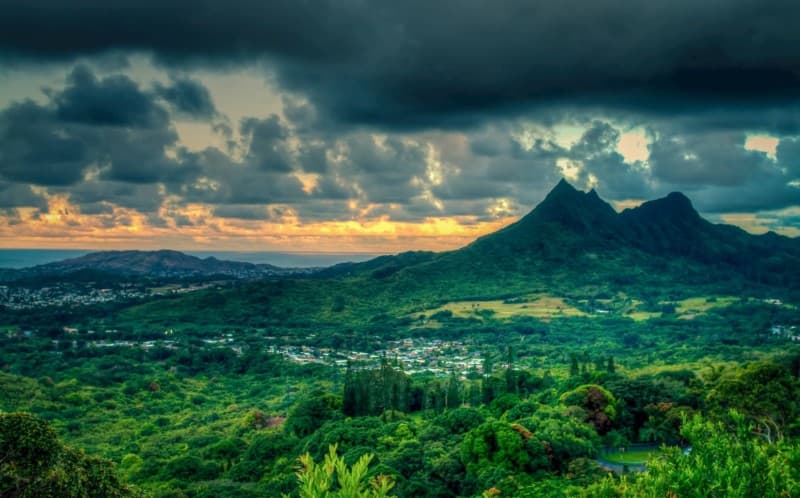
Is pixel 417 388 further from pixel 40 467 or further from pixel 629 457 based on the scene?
pixel 40 467

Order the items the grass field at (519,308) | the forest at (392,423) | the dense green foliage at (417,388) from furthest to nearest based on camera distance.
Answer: the grass field at (519,308)
the dense green foliage at (417,388)
the forest at (392,423)

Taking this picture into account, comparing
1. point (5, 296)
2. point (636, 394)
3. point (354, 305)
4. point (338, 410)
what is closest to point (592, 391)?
point (636, 394)

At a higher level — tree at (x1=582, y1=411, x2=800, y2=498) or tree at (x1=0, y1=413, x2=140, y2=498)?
tree at (x1=582, y1=411, x2=800, y2=498)

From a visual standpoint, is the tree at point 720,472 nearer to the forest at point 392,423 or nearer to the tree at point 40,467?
the forest at point 392,423

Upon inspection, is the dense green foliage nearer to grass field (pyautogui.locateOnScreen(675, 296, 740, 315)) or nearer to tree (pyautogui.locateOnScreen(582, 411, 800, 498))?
tree (pyautogui.locateOnScreen(582, 411, 800, 498))

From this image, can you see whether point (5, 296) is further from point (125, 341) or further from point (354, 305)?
point (354, 305)

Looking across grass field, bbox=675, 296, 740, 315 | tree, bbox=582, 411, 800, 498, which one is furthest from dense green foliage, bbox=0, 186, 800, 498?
grass field, bbox=675, 296, 740, 315

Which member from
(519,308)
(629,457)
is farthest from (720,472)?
(519,308)

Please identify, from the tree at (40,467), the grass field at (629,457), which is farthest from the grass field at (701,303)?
the tree at (40,467)
